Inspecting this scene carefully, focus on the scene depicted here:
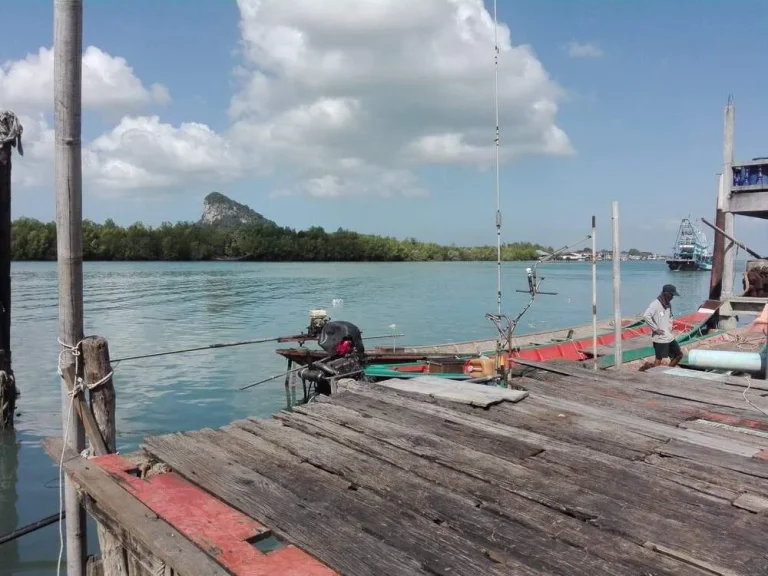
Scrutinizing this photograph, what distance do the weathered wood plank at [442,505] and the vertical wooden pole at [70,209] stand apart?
4.72 ft

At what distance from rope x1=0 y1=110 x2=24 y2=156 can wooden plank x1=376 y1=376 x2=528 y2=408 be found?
6.99m

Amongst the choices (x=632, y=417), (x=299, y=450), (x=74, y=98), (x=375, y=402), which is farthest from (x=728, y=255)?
(x=74, y=98)

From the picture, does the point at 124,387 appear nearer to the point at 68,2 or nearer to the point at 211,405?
the point at 211,405

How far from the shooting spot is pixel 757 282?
15.4m

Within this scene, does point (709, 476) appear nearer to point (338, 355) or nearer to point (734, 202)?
point (338, 355)

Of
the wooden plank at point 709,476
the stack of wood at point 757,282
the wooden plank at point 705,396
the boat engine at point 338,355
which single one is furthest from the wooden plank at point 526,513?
the stack of wood at point 757,282

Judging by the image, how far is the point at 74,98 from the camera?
185 inches

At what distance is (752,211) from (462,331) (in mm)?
18459

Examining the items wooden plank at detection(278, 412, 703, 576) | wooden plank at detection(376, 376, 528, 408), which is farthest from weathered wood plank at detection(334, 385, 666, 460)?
wooden plank at detection(278, 412, 703, 576)

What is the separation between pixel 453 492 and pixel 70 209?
3.72m

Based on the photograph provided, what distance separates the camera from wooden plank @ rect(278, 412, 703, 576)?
2.95 meters

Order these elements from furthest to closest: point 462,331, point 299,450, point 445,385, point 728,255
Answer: point 462,331, point 728,255, point 445,385, point 299,450

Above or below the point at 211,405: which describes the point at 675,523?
above

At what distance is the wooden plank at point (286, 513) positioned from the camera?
2930 mm
